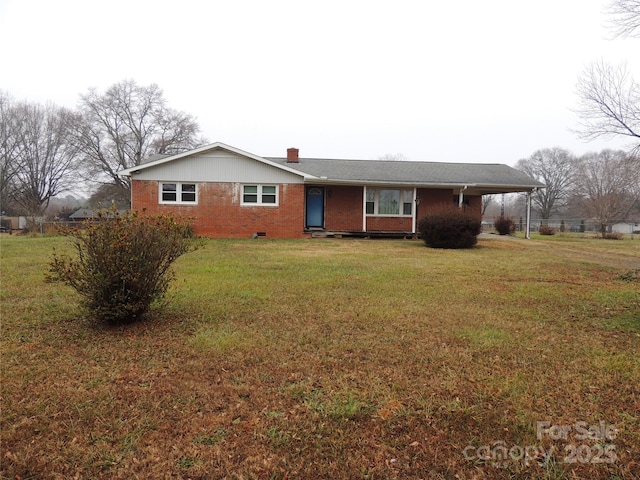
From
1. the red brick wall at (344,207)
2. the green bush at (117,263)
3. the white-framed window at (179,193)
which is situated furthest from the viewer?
the red brick wall at (344,207)

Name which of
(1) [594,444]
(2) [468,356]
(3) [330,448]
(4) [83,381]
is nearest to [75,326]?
(4) [83,381]

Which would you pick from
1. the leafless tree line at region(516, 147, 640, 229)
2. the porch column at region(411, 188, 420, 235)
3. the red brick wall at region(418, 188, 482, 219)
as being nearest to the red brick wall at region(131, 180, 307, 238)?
the porch column at region(411, 188, 420, 235)

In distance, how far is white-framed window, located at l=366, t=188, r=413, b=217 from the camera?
782 inches

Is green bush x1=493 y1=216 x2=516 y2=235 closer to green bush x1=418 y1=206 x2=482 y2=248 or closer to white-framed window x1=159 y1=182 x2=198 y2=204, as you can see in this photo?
green bush x1=418 y1=206 x2=482 y2=248

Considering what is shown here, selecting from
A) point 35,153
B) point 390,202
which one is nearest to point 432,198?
point 390,202

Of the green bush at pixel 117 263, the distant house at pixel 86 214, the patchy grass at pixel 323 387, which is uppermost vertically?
the distant house at pixel 86 214

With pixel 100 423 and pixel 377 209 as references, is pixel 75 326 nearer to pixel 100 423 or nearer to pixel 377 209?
pixel 100 423

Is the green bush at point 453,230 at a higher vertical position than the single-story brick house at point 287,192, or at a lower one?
lower

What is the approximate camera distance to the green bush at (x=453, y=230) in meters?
14.0

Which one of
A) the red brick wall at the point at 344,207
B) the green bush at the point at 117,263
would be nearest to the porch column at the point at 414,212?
the red brick wall at the point at 344,207

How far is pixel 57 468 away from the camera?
84.2 inches

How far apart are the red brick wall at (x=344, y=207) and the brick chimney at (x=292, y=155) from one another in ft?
10.1

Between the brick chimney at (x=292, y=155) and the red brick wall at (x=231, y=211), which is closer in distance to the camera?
the red brick wall at (x=231, y=211)

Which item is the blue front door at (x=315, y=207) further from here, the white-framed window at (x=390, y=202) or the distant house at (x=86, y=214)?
the distant house at (x=86, y=214)
